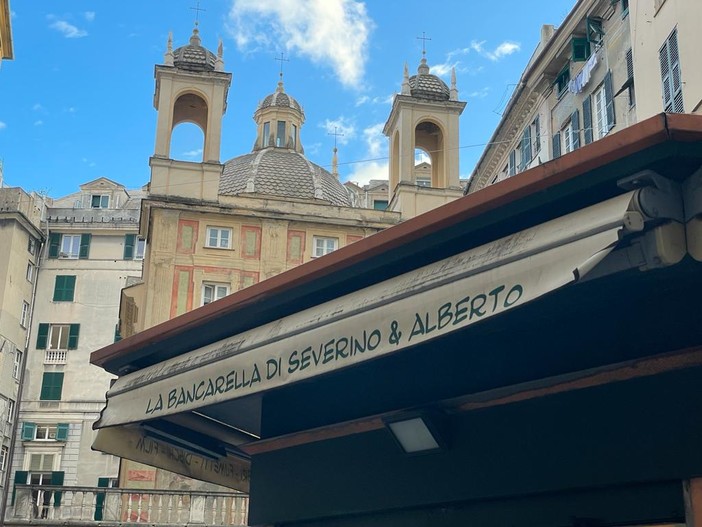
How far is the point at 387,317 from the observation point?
4.64 meters

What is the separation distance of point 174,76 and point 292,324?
1308 inches

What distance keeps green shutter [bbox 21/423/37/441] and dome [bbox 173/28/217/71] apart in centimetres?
2092

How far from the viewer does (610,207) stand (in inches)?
150

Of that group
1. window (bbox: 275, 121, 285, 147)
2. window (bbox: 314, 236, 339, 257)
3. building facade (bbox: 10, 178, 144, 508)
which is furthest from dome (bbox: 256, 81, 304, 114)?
window (bbox: 314, 236, 339, 257)

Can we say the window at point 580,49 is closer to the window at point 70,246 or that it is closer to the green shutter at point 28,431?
the window at point 70,246

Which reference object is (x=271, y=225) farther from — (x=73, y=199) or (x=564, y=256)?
(x=564, y=256)

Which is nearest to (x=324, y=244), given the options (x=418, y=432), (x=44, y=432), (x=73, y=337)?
(x=73, y=337)

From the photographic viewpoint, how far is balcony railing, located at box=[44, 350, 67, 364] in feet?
160

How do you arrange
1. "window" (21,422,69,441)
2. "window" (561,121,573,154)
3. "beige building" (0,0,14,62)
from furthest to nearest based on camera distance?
"window" (21,422,69,441)
"window" (561,121,573,154)
"beige building" (0,0,14,62)

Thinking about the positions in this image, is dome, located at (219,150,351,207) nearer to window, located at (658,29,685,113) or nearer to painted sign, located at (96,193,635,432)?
window, located at (658,29,685,113)

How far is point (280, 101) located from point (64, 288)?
50.2ft

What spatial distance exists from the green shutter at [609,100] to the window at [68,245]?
33.9m

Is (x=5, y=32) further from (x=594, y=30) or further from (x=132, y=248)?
(x=132, y=248)

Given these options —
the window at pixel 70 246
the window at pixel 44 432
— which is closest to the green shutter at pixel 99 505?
the window at pixel 44 432
